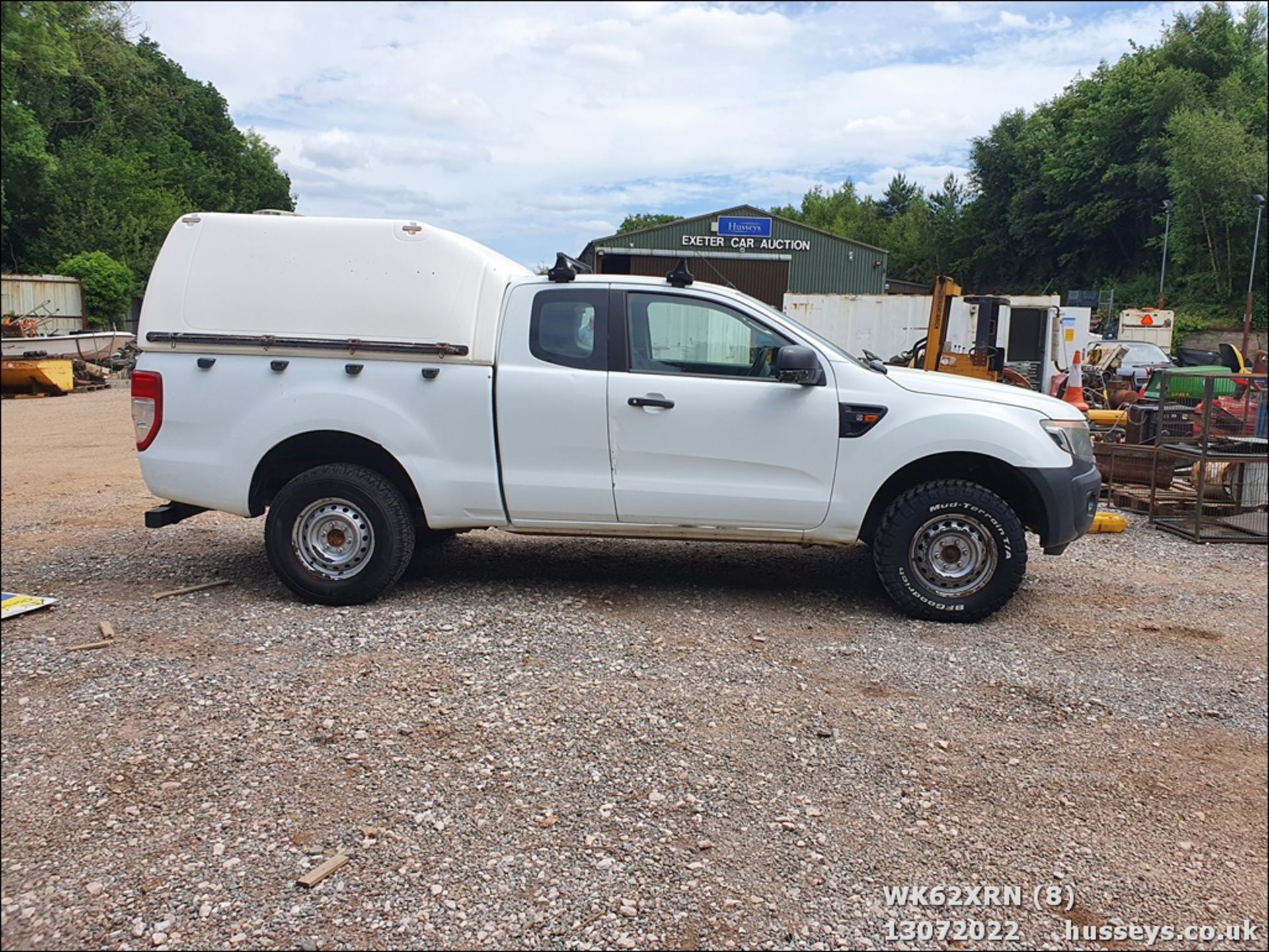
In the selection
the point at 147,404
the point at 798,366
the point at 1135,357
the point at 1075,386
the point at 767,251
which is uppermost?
the point at 767,251

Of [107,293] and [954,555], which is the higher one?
[107,293]

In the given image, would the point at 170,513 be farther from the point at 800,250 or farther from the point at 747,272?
the point at 800,250

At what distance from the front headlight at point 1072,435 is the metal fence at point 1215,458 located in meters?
3.03

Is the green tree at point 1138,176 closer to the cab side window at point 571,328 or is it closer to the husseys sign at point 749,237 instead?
the husseys sign at point 749,237

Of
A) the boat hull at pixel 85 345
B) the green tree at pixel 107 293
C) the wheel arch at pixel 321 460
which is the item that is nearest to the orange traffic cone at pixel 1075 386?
the wheel arch at pixel 321 460

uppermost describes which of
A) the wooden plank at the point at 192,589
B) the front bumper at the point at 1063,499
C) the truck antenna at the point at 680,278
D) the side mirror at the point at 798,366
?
the truck antenna at the point at 680,278

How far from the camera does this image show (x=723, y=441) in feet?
16.4

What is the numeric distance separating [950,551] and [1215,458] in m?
3.87

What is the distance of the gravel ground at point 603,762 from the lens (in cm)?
239

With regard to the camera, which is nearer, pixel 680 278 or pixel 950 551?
pixel 950 551

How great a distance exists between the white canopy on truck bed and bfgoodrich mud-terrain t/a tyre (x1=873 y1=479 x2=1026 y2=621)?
257cm

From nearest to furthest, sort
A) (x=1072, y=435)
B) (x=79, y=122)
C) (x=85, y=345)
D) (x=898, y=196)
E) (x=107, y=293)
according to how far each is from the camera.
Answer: (x=79, y=122) < (x=1072, y=435) < (x=107, y=293) < (x=85, y=345) < (x=898, y=196)

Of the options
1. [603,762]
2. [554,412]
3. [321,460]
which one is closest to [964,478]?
[554,412]

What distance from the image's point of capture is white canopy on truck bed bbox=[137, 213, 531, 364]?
16.2ft
